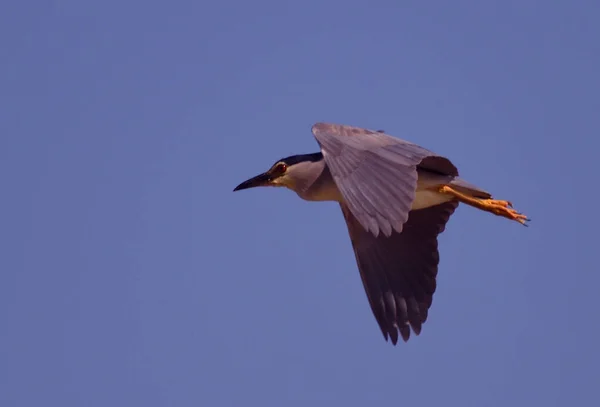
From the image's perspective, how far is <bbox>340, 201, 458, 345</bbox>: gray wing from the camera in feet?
36.5

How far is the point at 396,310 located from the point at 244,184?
6.10ft

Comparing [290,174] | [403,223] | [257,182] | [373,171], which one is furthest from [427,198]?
[373,171]

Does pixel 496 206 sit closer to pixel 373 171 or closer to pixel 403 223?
pixel 403 223

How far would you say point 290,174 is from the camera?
11164mm

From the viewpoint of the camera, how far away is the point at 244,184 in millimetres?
11469

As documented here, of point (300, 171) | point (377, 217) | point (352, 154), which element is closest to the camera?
point (377, 217)

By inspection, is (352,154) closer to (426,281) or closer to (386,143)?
(386,143)

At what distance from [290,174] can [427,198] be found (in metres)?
1.28

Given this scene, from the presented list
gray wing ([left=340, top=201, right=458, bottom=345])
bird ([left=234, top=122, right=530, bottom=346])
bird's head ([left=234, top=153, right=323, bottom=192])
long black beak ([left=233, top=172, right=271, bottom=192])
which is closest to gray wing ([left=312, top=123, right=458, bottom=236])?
bird ([left=234, top=122, right=530, bottom=346])

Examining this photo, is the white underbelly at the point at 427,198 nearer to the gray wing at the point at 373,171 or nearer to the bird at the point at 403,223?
the bird at the point at 403,223

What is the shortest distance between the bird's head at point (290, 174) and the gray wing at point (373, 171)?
89 cm

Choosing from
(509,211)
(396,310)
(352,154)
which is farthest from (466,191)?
(352,154)

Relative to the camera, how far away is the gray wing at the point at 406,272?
11117 millimetres

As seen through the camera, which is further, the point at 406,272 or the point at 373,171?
the point at 406,272
